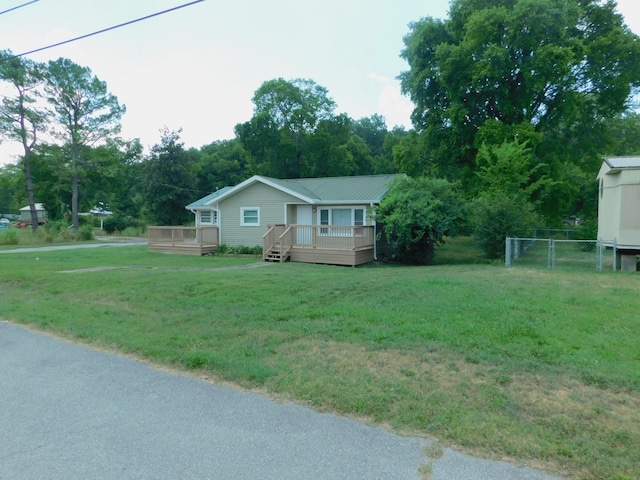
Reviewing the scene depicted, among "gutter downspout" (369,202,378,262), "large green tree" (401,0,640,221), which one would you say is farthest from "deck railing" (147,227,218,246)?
"large green tree" (401,0,640,221)

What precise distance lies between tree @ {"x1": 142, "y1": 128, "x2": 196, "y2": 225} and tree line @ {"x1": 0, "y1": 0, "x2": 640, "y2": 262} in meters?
0.10

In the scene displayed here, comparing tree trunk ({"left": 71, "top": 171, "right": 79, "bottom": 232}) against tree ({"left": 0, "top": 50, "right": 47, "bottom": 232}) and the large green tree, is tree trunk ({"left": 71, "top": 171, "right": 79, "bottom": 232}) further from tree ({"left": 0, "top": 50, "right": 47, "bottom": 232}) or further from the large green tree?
the large green tree

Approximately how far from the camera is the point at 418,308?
22.6 ft

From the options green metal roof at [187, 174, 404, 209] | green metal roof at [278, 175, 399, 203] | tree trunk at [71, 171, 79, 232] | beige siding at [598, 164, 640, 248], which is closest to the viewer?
beige siding at [598, 164, 640, 248]

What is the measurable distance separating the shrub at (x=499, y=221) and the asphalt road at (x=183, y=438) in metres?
13.4

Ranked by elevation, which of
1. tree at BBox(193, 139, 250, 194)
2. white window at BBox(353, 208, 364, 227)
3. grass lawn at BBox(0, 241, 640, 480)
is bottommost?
grass lawn at BBox(0, 241, 640, 480)

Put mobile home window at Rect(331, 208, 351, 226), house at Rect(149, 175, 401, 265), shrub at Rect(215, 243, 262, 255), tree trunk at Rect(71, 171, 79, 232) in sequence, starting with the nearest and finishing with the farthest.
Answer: house at Rect(149, 175, 401, 265), mobile home window at Rect(331, 208, 351, 226), shrub at Rect(215, 243, 262, 255), tree trunk at Rect(71, 171, 79, 232)

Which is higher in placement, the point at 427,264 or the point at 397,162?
the point at 397,162

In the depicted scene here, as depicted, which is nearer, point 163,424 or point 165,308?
point 163,424

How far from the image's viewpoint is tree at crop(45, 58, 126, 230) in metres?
37.1

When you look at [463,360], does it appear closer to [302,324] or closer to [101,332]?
[302,324]

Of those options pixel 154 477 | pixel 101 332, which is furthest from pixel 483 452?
pixel 101 332

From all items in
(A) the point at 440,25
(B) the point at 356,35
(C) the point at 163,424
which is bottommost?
(C) the point at 163,424

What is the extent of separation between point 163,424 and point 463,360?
3197 millimetres
